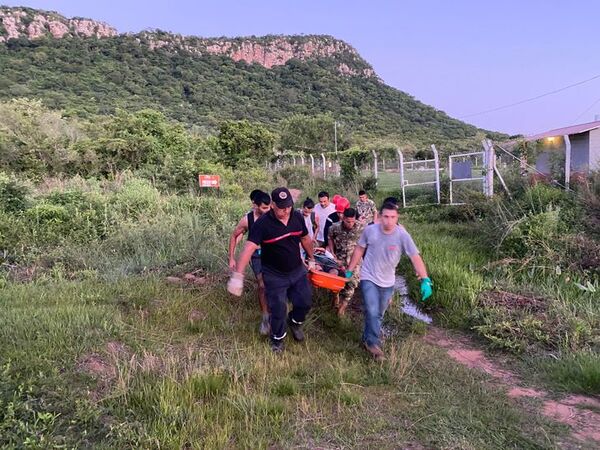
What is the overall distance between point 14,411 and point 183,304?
285cm

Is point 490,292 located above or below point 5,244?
below

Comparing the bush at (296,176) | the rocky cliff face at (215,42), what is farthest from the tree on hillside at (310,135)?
the rocky cliff face at (215,42)

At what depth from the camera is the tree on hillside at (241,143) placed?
28469 millimetres

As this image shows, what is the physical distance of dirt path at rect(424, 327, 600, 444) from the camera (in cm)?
385

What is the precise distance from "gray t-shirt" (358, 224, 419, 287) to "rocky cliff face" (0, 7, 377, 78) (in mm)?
52963

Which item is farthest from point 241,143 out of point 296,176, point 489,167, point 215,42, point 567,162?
point 215,42

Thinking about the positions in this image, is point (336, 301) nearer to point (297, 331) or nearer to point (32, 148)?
point (297, 331)

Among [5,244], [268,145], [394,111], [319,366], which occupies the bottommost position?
[319,366]

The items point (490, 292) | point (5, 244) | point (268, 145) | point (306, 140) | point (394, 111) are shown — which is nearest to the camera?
point (490, 292)

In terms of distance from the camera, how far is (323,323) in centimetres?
615

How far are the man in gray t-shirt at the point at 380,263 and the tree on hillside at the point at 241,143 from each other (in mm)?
23358

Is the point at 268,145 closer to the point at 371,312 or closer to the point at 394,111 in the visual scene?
the point at 371,312

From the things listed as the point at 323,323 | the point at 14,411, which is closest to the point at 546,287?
the point at 323,323

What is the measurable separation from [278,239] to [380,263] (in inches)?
43.5
